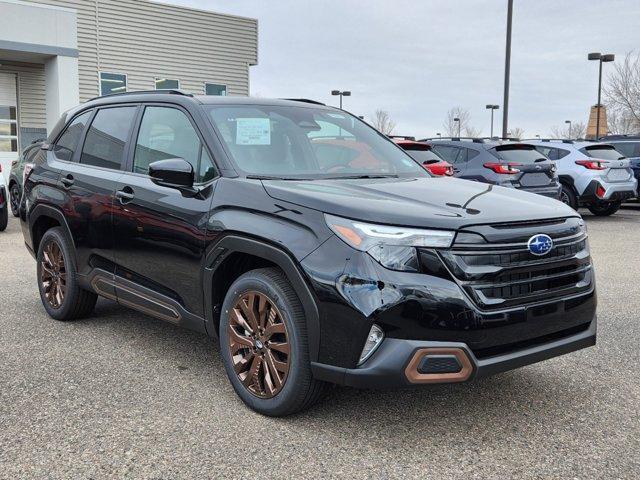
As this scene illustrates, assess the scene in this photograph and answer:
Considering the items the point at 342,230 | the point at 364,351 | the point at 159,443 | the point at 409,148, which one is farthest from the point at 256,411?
the point at 409,148

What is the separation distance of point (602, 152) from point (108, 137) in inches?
461

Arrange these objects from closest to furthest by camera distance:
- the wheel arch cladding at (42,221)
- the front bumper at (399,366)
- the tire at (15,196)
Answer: the front bumper at (399,366) → the wheel arch cladding at (42,221) → the tire at (15,196)

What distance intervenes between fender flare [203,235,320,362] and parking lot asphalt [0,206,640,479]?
1.51 ft

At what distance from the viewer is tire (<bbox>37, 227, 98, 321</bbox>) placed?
507 centimetres

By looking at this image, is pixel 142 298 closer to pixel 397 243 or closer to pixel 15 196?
pixel 397 243

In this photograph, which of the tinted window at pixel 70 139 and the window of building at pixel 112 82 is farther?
the window of building at pixel 112 82

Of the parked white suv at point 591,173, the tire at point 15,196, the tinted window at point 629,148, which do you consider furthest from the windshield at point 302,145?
the tinted window at point 629,148

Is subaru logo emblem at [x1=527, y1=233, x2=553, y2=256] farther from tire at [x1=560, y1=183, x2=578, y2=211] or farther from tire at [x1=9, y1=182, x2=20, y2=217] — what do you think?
tire at [x1=9, y1=182, x2=20, y2=217]

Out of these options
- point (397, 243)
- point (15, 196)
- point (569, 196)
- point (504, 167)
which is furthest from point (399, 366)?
point (15, 196)

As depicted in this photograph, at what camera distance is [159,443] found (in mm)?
3156

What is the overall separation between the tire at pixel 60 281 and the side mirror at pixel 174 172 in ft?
5.29

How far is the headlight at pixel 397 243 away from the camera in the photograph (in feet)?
9.73

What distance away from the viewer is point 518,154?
12.3 meters

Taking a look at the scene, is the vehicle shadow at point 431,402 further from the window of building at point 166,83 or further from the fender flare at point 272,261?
the window of building at point 166,83
